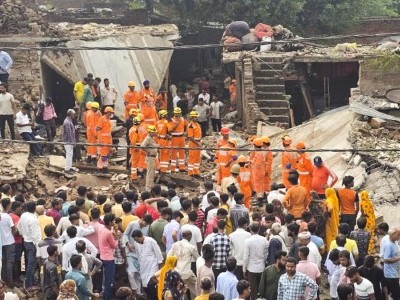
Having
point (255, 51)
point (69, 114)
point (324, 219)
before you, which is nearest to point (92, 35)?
point (255, 51)

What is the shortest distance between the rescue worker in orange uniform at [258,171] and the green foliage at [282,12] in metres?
14.2

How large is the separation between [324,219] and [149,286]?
121 inches

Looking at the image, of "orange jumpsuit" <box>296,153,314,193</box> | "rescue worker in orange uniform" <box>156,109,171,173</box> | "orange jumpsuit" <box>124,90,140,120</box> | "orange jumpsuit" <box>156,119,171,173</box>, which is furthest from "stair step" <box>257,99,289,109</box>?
"orange jumpsuit" <box>296,153,314,193</box>

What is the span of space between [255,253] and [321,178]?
3.77 metres

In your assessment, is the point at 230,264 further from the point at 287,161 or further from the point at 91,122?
the point at 91,122

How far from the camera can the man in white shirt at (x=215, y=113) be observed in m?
24.9

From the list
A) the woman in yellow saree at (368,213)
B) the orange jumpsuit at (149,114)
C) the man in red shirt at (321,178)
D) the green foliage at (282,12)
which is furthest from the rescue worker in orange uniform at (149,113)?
the green foliage at (282,12)

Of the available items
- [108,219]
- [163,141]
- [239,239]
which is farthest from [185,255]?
[163,141]

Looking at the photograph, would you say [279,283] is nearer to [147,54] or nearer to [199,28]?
[147,54]

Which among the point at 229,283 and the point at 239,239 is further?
the point at 239,239

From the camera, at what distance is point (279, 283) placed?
42.1 ft

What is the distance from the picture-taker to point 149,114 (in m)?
22.4

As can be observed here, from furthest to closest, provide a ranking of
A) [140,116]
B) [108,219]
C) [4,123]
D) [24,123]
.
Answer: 1. [4,123]
2. [24,123]
3. [140,116]
4. [108,219]

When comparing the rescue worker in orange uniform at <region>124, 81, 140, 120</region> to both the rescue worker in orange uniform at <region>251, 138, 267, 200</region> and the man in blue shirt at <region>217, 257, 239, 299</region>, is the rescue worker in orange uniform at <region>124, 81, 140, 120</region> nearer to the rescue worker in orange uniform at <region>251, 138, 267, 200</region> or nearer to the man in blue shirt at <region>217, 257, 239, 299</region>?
the rescue worker in orange uniform at <region>251, 138, 267, 200</region>
